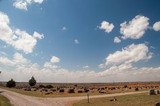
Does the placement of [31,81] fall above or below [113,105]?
above

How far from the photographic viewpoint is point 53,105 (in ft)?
133

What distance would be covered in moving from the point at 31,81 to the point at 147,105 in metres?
122

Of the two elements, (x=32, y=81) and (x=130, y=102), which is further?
(x=32, y=81)

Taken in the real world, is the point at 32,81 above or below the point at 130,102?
above

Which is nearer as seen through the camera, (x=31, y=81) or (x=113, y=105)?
(x=113, y=105)

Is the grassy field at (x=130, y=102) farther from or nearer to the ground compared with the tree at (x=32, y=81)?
nearer to the ground

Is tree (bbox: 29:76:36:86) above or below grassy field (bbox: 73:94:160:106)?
above

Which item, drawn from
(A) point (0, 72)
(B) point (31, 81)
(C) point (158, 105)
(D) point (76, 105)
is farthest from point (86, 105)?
(B) point (31, 81)

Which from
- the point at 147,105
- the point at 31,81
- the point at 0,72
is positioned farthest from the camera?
the point at 31,81

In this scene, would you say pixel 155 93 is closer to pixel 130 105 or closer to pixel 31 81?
pixel 130 105

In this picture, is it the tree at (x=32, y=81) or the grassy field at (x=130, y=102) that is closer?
the grassy field at (x=130, y=102)

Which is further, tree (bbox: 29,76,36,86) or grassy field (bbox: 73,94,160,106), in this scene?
tree (bbox: 29,76,36,86)

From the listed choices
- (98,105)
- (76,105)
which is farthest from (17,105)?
(98,105)

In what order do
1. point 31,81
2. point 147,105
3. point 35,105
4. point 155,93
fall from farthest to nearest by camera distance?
point 31,81, point 155,93, point 35,105, point 147,105
